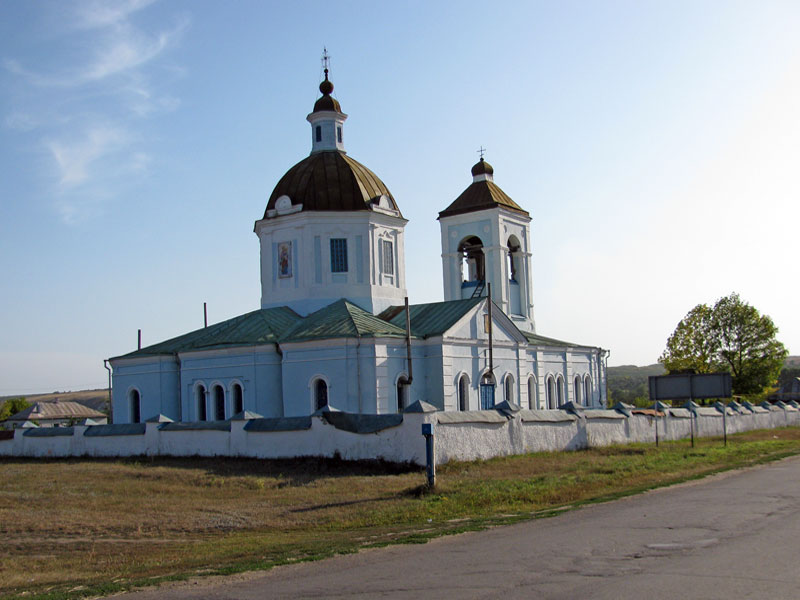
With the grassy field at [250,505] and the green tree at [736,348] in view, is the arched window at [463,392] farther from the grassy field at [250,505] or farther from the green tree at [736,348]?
the green tree at [736,348]

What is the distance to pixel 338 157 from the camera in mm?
32156

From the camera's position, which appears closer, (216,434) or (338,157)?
(216,434)

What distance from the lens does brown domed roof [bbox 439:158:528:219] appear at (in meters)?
35.8

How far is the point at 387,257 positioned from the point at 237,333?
6.49 meters

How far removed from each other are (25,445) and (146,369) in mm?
4898

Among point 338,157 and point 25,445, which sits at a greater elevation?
point 338,157

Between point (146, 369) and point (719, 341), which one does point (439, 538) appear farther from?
point (719, 341)

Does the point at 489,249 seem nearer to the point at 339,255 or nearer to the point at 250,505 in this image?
the point at 339,255

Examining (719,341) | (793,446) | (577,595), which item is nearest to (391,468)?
(577,595)

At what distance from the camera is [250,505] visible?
15.6 m

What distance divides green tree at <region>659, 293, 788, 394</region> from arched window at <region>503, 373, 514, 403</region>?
24.4m

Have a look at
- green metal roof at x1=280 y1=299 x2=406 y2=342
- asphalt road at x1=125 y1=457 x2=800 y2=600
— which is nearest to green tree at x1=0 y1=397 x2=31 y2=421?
green metal roof at x1=280 y1=299 x2=406 y2=342

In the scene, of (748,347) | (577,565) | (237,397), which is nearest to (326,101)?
(237,397)

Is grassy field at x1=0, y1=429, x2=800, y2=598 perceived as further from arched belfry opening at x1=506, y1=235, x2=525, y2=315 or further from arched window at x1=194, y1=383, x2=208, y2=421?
arched belfry opening at x1=506, y1=235, x2=525, y2=315
